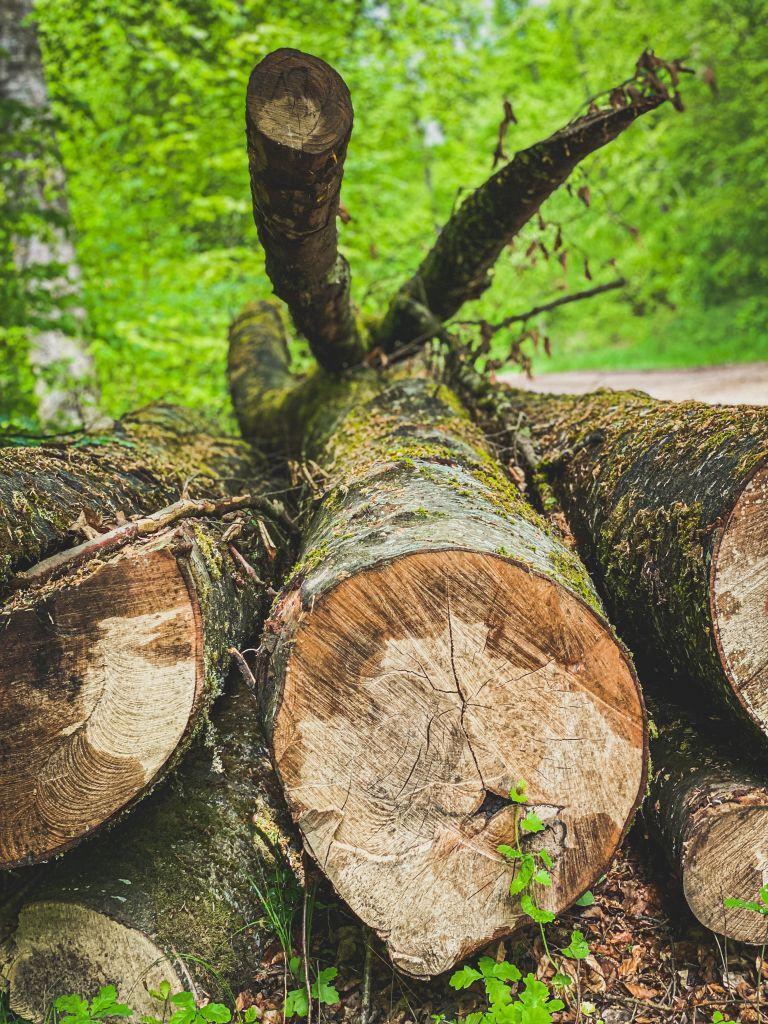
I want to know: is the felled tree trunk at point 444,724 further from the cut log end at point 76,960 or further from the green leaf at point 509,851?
the cut log end at point 76,960

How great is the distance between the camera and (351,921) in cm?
210

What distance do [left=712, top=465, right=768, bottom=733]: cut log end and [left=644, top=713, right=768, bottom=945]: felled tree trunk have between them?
209mm

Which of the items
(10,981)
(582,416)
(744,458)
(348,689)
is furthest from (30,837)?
(582,416)

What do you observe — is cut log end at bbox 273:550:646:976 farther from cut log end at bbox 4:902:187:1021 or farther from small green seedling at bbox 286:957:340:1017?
cut log end at bbox 4:902:187:1021

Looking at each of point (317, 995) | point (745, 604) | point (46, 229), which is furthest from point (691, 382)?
point (317, 995)

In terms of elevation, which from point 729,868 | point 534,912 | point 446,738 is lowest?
point 729,868

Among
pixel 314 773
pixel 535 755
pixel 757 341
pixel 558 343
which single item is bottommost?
pixel 535 755

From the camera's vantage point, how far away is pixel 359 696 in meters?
1.65

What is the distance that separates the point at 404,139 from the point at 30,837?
12738mm

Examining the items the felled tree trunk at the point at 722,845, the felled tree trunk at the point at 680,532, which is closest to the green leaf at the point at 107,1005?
the felled tree trunk at the point at 722,845

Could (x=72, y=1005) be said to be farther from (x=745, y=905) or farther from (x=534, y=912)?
(x=745, y=905)

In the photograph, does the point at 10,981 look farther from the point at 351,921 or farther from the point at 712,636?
the point at 712,636

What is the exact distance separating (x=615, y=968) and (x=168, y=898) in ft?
4.45

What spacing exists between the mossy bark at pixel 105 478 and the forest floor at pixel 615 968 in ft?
4.81
